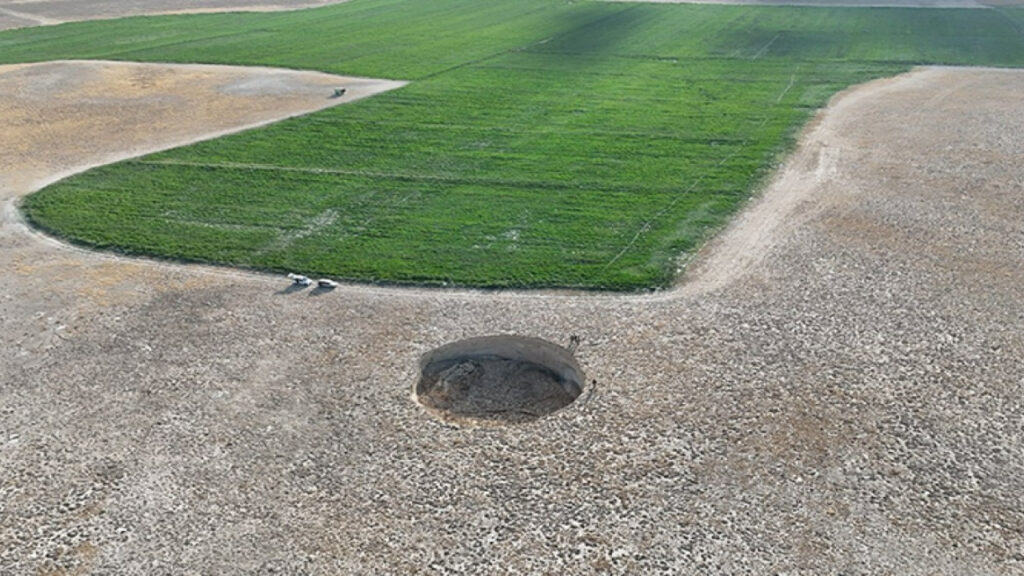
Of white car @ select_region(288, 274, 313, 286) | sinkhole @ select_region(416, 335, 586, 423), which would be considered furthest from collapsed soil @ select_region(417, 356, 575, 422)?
white car @ select_region(288, 274, 313, 286)

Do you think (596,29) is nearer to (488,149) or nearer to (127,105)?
(488,149)

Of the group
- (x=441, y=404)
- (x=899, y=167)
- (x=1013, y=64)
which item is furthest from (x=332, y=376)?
(x=1013, y=64)

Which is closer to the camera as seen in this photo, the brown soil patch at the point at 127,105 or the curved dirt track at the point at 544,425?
the curved dirt track at the point at 544,425

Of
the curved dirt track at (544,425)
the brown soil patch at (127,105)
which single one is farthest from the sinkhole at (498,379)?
the brown soil patch at (127,105)

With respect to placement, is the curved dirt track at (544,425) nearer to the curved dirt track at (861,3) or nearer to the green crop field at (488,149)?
the green crop field at (488,149)

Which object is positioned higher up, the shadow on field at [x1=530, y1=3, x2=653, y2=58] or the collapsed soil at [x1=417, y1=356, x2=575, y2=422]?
the shadow on field at [x1=530, y1=3, x2=653, y2=58]

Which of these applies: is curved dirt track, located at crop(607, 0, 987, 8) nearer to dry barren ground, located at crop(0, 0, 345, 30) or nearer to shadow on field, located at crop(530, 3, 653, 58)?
shadow on field, located at crop(530, 3, 653, 58)

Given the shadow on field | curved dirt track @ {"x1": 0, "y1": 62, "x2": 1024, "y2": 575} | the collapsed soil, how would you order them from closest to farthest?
curved dirt track @ {"x1": 0, "y1": 62, "x2": 1024, "y2": 575} → the collapsed soil → the shadow on field
